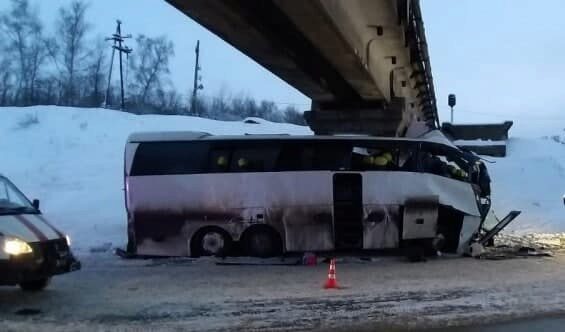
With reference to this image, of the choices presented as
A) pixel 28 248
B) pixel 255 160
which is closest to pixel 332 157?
pixel 255 160

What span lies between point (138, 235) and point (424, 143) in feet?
23.0

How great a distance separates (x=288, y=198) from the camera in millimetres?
15523

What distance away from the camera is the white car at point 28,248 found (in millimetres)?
9266

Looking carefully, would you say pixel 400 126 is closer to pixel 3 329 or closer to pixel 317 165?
pixel 317 165

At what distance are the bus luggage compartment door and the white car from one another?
6934mm

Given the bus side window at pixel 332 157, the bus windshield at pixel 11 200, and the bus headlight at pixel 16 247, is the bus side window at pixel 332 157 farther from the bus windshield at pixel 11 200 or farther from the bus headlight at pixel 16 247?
the bus headlight at pixel 16 247

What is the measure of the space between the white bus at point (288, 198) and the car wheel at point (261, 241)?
2 centimetres

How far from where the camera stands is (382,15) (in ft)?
48.1

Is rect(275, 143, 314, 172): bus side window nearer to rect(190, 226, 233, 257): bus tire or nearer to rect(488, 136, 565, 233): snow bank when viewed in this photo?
rect(190, 226, 233, 257): bus tire

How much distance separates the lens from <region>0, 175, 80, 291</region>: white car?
9.27 meters

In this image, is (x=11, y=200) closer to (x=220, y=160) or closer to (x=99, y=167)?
(x=220, y=160)

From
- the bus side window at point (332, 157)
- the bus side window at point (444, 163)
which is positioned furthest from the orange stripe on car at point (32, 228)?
the bus side window at point (444, 163)

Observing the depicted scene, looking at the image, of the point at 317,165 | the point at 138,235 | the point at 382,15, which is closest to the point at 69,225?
the point at 138,235

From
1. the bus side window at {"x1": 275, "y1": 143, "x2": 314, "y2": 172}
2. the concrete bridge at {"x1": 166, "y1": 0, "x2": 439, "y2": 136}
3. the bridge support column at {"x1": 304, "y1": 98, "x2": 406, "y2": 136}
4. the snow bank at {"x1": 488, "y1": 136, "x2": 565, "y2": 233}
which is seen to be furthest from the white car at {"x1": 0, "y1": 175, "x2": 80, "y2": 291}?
the snow bank at {"x1": 488, "y1": 136, "x2": 565, "y2": 233}
